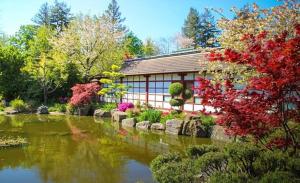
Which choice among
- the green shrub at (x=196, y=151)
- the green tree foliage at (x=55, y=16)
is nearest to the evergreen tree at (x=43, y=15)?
the green tree foliage at (x=55, y=16)

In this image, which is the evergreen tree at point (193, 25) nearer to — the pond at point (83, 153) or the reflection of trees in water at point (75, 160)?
the pond at point (83, 153)

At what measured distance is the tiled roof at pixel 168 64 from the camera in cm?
1797

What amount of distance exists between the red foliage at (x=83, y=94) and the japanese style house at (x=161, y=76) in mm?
2782

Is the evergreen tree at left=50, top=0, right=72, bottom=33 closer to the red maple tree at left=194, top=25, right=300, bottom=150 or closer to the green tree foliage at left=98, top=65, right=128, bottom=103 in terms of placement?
the green tree foliage at left=98, top=65, right=128, bottom=103

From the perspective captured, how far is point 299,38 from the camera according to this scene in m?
5.48

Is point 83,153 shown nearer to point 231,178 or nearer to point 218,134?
point 218,134

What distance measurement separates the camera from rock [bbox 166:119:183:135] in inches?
563

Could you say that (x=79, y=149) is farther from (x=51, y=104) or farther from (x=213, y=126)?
(x=51, y=104)

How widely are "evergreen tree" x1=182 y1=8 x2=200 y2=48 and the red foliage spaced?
99.6 ft

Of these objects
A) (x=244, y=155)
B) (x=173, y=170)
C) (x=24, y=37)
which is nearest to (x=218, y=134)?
(x=173, y=170)

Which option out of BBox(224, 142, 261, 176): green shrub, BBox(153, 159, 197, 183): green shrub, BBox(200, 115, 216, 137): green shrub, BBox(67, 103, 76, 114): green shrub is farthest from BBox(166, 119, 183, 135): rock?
BBox(67, 103, 76, 114): green shrub

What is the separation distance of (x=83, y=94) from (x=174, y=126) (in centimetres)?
1024

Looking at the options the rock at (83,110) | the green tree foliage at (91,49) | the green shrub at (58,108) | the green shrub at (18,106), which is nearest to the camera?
the rock at (83,110)

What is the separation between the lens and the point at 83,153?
10211 mm
